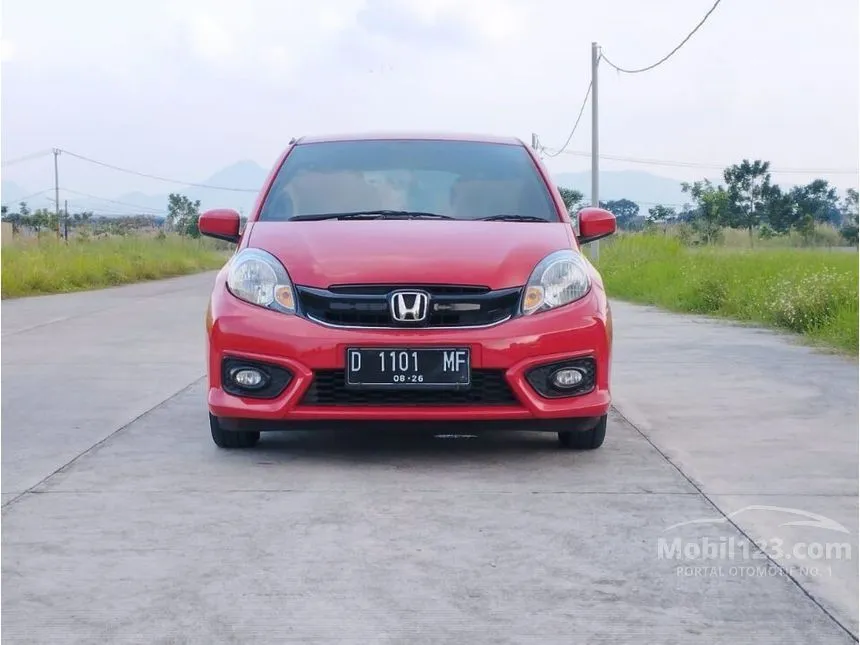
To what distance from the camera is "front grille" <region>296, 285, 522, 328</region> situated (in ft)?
16.5

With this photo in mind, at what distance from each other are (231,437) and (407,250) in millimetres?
1170

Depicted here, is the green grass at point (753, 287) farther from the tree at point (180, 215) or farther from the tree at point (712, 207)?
A: the tree at point (180, 215)

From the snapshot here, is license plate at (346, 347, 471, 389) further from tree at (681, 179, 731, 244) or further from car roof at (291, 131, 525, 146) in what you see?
tree at (681, 179, 731, 244)

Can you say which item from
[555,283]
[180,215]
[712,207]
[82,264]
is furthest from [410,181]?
[180,215]

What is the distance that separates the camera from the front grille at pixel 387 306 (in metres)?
5.02

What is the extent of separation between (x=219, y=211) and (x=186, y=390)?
1908 millimetres

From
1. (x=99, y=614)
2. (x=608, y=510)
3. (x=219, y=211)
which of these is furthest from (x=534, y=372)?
(x=99, y=614)

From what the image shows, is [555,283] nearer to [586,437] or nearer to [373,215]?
[586,437]

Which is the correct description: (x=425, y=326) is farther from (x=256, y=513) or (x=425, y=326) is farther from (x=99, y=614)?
(x=99, y=614)

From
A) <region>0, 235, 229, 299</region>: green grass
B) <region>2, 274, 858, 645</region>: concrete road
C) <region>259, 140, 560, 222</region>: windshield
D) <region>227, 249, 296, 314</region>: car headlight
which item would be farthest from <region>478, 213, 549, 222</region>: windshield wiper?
<region>0, 235, 229, 299</region>: green grass

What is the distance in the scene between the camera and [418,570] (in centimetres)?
359

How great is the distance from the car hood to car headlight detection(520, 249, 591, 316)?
47 mm

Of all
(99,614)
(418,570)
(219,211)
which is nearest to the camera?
(99,614)

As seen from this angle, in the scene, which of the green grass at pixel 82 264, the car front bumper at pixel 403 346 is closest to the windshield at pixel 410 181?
the car front bumper at pixel 403 346
